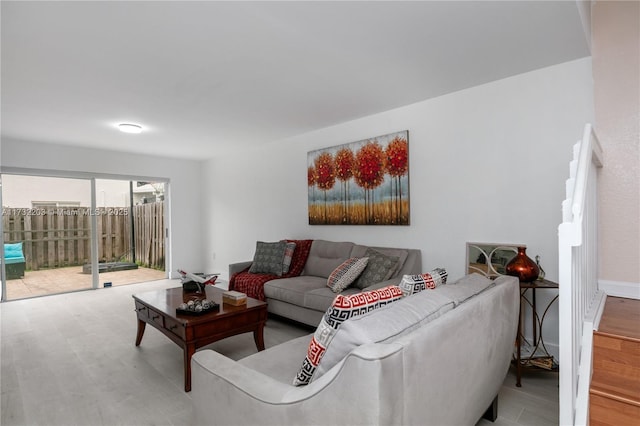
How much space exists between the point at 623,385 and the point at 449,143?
7.34ft

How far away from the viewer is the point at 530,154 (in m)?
2.72

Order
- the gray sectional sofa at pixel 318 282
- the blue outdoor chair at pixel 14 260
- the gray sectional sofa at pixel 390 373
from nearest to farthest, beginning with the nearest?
the gray sectional sofa at pixel 390 373 < the gray sectional sofa at pixel 318 282 < the blue outdoor chair at pixel 14 260

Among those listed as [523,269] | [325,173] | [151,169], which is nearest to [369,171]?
[325,173]

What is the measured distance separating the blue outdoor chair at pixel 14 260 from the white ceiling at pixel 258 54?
210 centimetres

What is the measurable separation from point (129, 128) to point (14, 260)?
2885mm

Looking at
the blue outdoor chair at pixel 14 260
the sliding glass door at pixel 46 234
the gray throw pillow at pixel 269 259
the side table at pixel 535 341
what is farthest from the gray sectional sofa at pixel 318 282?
the blue outdoor chair at pixel 14 260

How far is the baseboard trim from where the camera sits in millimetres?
2203

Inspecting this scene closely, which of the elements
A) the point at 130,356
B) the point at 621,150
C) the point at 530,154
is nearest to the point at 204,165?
the point at 130,356

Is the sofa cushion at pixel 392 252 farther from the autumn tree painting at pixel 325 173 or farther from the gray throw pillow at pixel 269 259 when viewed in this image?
the gray throw pillow at pixel 269 259

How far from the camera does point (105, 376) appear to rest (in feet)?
8.18

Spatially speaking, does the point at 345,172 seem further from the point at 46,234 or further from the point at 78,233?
the point at 46,234

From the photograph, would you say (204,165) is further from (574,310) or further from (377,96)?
(574,310)

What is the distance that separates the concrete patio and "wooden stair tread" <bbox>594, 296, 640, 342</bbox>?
6.39m

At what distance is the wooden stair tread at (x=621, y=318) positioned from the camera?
5.21 ft
